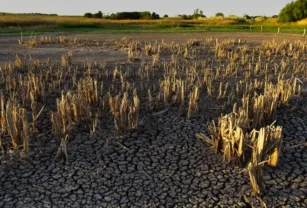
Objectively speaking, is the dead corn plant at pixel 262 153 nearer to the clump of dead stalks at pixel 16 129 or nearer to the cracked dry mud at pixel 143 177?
the cracked dry mud at pixel 143 177

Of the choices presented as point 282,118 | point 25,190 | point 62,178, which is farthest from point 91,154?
point 282,118

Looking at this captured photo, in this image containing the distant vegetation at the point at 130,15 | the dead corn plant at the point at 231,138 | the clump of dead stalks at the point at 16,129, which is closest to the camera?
the dead corn plant at the point at 231,138

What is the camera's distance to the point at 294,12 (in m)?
63.3

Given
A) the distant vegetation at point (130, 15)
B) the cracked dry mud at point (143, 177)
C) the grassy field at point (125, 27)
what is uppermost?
the distant vegetation at point (130, 15)

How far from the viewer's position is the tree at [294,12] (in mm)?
62838

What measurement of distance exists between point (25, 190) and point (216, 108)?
169 inches

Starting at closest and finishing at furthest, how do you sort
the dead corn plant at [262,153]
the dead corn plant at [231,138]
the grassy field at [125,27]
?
1. the dead corn plant at [262,153]
2. the dead corn plant at [231,138]
3. the grassy field at [125,27]

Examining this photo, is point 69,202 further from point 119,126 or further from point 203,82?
point 203,82

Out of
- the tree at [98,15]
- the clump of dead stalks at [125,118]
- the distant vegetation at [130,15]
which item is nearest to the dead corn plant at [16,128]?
the clump of dead stalks at [125,118]

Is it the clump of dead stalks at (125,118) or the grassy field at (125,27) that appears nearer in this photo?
the clump of dead stalks at (125,118)

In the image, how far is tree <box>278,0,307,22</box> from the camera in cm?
6284

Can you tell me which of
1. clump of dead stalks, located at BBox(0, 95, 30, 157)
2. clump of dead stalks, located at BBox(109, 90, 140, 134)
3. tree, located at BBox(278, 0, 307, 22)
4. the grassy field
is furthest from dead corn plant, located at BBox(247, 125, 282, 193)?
tree, located at BBox(278, 0, 307, 22)

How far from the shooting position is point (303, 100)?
338 inches

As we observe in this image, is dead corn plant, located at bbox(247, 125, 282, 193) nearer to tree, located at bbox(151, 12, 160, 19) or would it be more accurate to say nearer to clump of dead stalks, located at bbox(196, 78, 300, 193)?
clump of dead stalks, located at bbox(196, 78, 300, 193)
